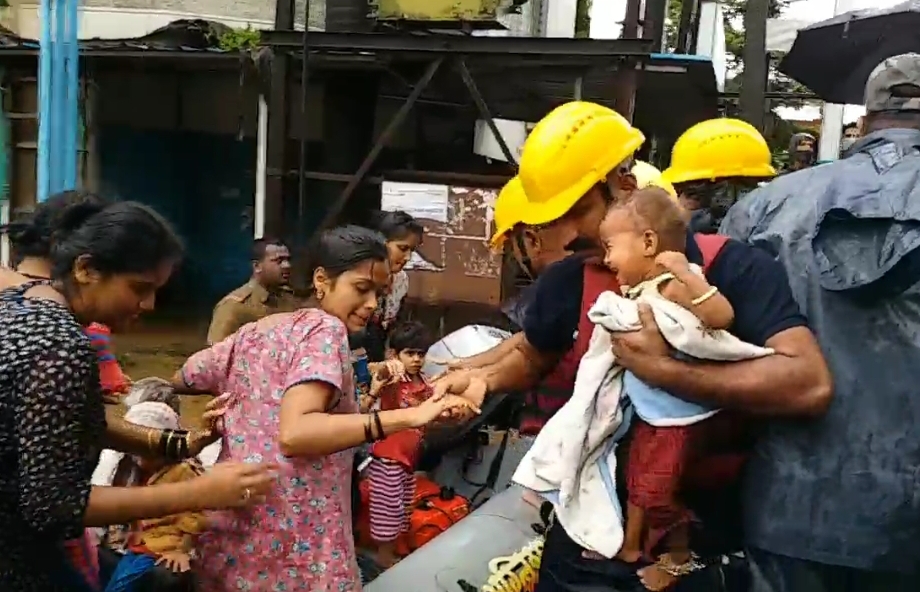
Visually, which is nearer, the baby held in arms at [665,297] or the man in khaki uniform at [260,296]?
the baby held in arms at [665,297]

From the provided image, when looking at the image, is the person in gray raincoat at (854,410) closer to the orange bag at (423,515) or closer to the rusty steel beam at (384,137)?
the orange bag at (423,515)

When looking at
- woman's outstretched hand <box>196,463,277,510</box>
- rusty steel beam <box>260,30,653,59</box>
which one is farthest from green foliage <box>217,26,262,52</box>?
woman's outstretched hand <box>196,463,277,510</box>

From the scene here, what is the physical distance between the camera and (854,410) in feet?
6.73

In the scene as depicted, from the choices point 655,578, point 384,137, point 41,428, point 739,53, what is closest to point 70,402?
point 41,428

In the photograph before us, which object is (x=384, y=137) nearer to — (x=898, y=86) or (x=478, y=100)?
(x=478, y=100)

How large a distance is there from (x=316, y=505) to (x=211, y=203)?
32.5 feet

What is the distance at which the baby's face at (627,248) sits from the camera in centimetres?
212

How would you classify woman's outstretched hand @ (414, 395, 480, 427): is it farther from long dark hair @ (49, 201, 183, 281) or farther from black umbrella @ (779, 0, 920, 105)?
black umbrella @ (779, 0, 920, 105)

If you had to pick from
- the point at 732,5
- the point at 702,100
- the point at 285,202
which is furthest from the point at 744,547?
the point at 732,5

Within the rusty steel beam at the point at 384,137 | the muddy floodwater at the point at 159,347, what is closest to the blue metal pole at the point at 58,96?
the rusty steel beam at the point at 384,137

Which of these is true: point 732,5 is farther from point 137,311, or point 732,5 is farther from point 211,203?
point 137,311

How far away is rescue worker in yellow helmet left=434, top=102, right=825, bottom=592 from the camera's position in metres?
1.99

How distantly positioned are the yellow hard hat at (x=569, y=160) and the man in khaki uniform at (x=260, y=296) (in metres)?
2.85

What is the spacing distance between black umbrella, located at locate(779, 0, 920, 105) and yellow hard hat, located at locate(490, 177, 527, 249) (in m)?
2.84
